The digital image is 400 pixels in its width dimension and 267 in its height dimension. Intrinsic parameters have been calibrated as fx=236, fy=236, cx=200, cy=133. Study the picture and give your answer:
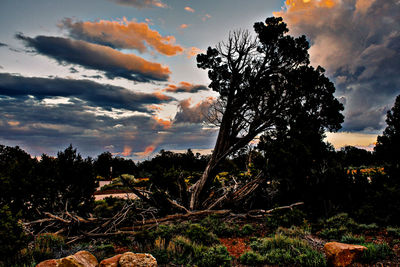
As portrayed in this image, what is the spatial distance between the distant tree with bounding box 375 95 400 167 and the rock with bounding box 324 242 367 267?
23.4 metres

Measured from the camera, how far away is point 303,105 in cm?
1142

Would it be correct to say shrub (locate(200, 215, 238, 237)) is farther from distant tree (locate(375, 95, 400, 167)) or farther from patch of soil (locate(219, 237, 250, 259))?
distant tree (locate(375, 95, 400, 167))

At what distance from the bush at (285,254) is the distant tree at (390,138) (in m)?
23.4

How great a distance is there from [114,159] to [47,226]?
35.2m

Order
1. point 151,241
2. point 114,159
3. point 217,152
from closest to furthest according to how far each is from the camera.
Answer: point 151,241
point 217,152
point 114,159

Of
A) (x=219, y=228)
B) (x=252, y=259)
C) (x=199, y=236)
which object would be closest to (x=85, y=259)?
(x=199, y=236)

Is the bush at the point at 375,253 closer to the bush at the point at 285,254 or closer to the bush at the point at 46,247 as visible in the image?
the bush at the point at 285,254

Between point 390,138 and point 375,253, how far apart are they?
2749 centimetres

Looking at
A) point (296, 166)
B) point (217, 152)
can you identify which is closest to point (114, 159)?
point (217, 152)

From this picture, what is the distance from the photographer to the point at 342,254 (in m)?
4.33

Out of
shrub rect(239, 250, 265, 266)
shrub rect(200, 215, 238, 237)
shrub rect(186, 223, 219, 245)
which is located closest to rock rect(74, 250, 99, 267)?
shrub rect(186, 223, 219, 245)

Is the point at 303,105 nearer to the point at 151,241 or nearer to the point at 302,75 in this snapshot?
the point at 302,75

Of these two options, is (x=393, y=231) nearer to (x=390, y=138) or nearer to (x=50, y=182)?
(x=50, y=182)

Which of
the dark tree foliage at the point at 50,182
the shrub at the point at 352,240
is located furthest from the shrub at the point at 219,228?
the dark tree foliage at the point at 50,182
